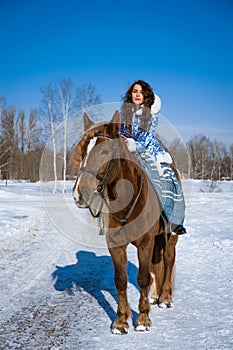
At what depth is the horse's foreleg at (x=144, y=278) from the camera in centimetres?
384

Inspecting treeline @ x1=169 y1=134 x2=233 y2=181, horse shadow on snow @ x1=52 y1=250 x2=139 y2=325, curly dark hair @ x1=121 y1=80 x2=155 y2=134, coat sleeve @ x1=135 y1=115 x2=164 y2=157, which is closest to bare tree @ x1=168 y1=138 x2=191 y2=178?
coat sleeve @ x1=135 y1=115 x2=164 y2=157

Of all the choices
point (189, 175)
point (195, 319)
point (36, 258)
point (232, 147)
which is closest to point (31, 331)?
point (195, 319)

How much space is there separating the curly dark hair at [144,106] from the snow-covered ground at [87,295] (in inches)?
47.2

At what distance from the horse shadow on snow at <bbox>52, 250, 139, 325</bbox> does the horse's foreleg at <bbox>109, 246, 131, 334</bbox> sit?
34 cm

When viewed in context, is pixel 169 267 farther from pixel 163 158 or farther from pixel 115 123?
pixel 115 123

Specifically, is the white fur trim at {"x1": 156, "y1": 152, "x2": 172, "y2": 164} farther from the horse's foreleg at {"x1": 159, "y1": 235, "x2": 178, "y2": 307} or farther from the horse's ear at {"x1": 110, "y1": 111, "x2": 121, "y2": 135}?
the horse's ear at {"x1": 110, "y1": 111, "x2": 121, "y2": 135}

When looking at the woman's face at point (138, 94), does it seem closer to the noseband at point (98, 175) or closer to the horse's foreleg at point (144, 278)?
the noseband at point (98, 175)

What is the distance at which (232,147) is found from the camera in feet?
253

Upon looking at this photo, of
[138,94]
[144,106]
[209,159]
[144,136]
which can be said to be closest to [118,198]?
[144,136]

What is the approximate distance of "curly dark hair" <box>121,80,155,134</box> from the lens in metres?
3.95

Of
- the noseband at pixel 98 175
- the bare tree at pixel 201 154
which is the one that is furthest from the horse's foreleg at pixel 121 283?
the bare tree at pixel 201 154

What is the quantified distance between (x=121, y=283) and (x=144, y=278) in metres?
0.26

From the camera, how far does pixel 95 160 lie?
119 inches

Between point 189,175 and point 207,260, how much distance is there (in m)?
1.82
